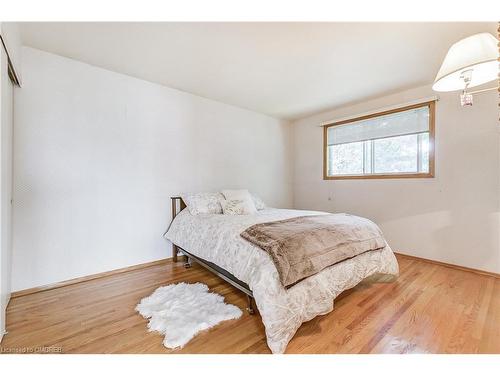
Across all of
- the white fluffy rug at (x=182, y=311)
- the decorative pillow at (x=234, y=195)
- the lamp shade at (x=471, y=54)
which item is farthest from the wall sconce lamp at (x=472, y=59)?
the decorative pillow at (x=234, y=195)

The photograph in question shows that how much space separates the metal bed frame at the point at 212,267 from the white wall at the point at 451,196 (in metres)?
2.54

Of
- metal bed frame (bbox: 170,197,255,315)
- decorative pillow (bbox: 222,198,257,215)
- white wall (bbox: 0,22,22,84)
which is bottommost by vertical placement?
metal bed frame (bbox: 170,197,255,315)

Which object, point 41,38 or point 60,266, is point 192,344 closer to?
point 60,266

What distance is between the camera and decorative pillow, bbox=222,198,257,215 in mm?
2734

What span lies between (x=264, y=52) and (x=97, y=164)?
7.13 ft

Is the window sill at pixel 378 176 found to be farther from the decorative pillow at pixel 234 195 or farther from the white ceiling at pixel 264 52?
the decorative pillow at pixel 234 195

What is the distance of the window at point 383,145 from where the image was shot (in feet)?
9.41

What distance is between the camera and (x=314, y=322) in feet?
5.19

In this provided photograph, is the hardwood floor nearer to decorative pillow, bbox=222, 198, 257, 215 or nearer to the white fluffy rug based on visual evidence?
the white fluffy rug

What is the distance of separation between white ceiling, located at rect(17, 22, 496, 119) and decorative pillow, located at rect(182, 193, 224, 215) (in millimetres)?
1518

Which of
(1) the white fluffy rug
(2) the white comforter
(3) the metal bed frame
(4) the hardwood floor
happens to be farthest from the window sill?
(1) the white fluffy rug

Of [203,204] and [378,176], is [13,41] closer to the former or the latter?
[203,204]

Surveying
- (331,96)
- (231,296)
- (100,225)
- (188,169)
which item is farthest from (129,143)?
(331,96)
